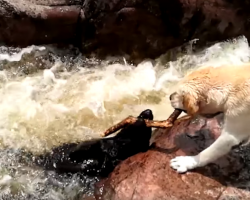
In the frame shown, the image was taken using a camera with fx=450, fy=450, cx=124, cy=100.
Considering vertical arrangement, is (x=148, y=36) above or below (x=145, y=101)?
above

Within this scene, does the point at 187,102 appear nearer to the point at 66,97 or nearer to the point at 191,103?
the point at 191,103

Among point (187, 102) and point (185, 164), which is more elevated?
point (187, 102)

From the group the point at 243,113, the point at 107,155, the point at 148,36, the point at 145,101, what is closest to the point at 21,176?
the point at 107,155

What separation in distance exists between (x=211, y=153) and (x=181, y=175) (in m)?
0.32

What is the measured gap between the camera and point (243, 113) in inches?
136

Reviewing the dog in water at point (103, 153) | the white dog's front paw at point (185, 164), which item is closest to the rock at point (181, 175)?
the white dog's front paw at point (185, 164)

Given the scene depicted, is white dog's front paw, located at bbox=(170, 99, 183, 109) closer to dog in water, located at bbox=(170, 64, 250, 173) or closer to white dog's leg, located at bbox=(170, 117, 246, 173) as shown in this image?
dog in water, located at bbox=(170, 64, 250, 173)

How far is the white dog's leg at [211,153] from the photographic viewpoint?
361 cm

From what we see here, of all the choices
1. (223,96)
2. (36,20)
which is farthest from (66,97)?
(223,96)

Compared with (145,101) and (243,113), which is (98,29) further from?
(243,113)

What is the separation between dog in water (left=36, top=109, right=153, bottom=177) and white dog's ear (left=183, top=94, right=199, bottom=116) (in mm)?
852

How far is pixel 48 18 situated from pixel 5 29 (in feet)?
1.88

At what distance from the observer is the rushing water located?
167 inches

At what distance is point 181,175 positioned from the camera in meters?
3.79
